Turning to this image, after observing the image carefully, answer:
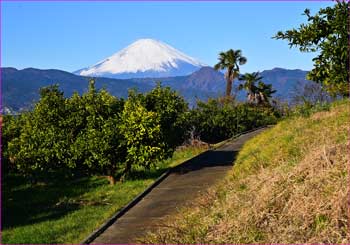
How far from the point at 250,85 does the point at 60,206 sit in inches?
2050

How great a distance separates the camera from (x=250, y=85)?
66438 millimetres

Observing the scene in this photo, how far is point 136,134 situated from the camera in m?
18.1

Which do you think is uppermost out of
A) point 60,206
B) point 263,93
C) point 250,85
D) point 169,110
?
point 250,85

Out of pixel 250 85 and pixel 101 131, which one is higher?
pixel 250 85

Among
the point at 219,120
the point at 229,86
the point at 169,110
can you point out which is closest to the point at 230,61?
the point at 229,86

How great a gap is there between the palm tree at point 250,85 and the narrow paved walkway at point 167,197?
4205 cm

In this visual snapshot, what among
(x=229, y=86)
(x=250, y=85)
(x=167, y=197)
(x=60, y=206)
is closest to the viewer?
(x=167, y=197)

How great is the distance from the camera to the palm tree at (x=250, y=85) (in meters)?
65.2

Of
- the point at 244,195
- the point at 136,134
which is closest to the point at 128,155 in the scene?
the point at 136,134

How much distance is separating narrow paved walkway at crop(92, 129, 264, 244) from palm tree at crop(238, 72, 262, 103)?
138ft

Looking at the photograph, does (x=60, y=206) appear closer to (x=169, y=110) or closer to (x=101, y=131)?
(x=101, y=131)

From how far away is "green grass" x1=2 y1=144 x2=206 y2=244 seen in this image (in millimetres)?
12656

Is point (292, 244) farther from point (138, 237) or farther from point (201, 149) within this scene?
point (201, 149)

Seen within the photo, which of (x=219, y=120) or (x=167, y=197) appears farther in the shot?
(x=219, y=120)
